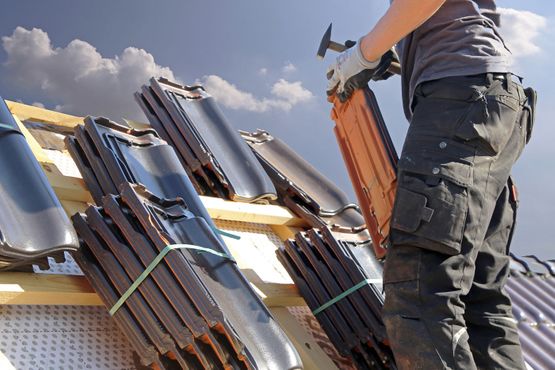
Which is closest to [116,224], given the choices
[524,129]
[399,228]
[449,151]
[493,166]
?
[399,228]

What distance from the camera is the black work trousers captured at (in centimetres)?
225

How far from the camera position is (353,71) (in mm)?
2686

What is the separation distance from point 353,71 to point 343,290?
106cm

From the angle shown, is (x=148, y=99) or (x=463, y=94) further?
(x=148, y=99)

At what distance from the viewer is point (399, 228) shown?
7.66ft

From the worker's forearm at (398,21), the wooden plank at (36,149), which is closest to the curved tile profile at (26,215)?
the wooden plank at (36,149)

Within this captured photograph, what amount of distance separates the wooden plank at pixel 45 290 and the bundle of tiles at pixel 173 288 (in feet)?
0.20

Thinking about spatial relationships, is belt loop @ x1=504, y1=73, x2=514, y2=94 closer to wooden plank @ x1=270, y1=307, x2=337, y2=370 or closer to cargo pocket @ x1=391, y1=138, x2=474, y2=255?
cargo pocket @ x1=391, y1=138, x2=474, y2=255

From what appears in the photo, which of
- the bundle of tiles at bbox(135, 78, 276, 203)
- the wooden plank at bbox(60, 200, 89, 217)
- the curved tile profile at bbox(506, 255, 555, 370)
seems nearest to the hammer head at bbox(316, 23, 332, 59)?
the bundle of tiles at bbox(135, 78, 276, 203)

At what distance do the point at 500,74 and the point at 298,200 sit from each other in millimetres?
1936

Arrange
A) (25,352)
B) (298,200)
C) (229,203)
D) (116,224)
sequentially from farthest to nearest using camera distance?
1. (298,200)
2. (229,203)
3. (116,224)
4. (25,352)

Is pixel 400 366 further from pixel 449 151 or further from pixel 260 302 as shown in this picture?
pixel 449 151

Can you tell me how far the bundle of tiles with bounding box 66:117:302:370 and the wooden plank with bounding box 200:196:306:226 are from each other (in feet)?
2.15

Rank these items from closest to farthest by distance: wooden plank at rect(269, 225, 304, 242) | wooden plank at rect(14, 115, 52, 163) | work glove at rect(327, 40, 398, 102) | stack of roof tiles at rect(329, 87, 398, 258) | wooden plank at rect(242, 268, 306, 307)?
work glove at rect(327, 40, 398, 102) < stack of roof tiles at rect(329, 87, 398, 258) < wooden plank at rect(242, 268, 306, 307) < wooden plank at rect(14, 115, 52, 163) < wooden plank at rect(269, 225, 304, 242)
